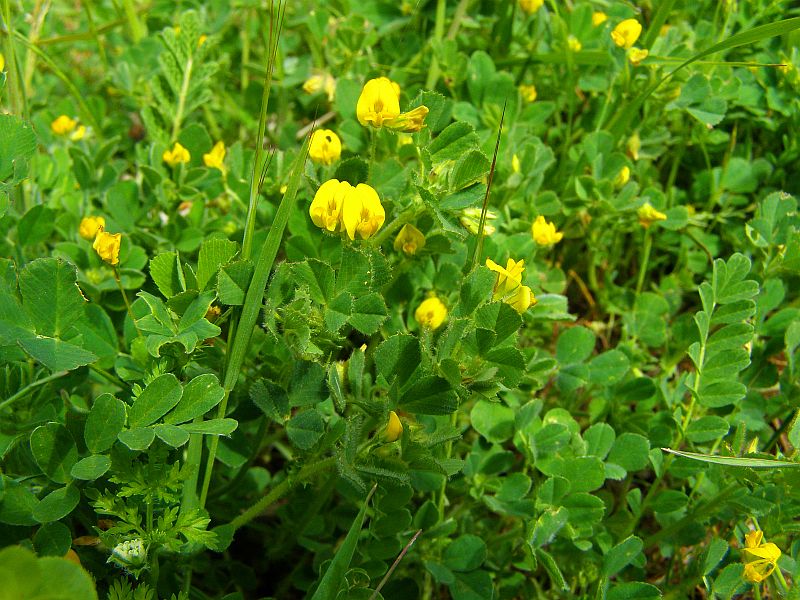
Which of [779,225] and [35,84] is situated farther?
[35,84]

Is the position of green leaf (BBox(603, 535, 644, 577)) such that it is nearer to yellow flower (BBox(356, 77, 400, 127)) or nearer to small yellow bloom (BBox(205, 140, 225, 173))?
yellow flower (BBox(356, 77, 400, 127))

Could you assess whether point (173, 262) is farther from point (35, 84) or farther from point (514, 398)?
point (35, 84)

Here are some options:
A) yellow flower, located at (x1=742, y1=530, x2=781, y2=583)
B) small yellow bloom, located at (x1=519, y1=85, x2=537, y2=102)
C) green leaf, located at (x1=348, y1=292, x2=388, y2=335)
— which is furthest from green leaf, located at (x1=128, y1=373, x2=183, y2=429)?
small yellow bloom, located at (x1=519, y1=85, x2=537, y2=102)

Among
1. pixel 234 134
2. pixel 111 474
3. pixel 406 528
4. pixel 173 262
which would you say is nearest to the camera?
pixel 111 474

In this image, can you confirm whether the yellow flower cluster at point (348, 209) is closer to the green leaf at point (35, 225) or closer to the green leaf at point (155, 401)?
the green leaf at point (155, 401)

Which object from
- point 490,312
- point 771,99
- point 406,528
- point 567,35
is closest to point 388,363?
point 490,312

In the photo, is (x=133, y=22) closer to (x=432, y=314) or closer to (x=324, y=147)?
(x=324, y=147)
